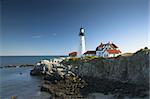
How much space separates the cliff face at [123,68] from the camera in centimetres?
3419

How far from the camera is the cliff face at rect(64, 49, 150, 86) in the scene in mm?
34191

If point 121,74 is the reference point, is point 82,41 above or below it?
above

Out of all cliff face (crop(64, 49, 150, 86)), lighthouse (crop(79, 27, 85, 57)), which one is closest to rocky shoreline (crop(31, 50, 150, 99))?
cliff face (crop(64, 49, 150, 86))

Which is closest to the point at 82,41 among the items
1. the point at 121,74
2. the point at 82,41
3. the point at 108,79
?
the point at 82,41

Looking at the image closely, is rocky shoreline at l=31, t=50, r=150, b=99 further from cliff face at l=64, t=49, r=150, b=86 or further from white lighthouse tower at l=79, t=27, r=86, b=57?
white lighthouse tower at l=79, t=27, r=86, b=57

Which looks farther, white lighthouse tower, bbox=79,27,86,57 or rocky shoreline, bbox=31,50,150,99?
white lighthouse tower, bbox=79,27,86,57

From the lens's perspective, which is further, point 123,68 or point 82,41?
point 82,41

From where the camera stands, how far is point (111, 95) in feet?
93.8

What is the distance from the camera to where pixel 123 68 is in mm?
38062

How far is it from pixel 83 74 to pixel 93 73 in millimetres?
2829

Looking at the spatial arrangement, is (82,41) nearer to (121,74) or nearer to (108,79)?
(108,79)

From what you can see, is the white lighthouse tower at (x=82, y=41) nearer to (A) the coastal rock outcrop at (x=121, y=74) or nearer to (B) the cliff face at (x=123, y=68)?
(B) the cliff face at (x=123, y=68)

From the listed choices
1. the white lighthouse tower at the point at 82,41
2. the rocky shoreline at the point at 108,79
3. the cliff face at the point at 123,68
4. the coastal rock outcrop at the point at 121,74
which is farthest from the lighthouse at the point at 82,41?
the coastal rock outcrop at the point at 121,74

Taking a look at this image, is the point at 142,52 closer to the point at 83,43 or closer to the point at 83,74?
the point at 83,74
